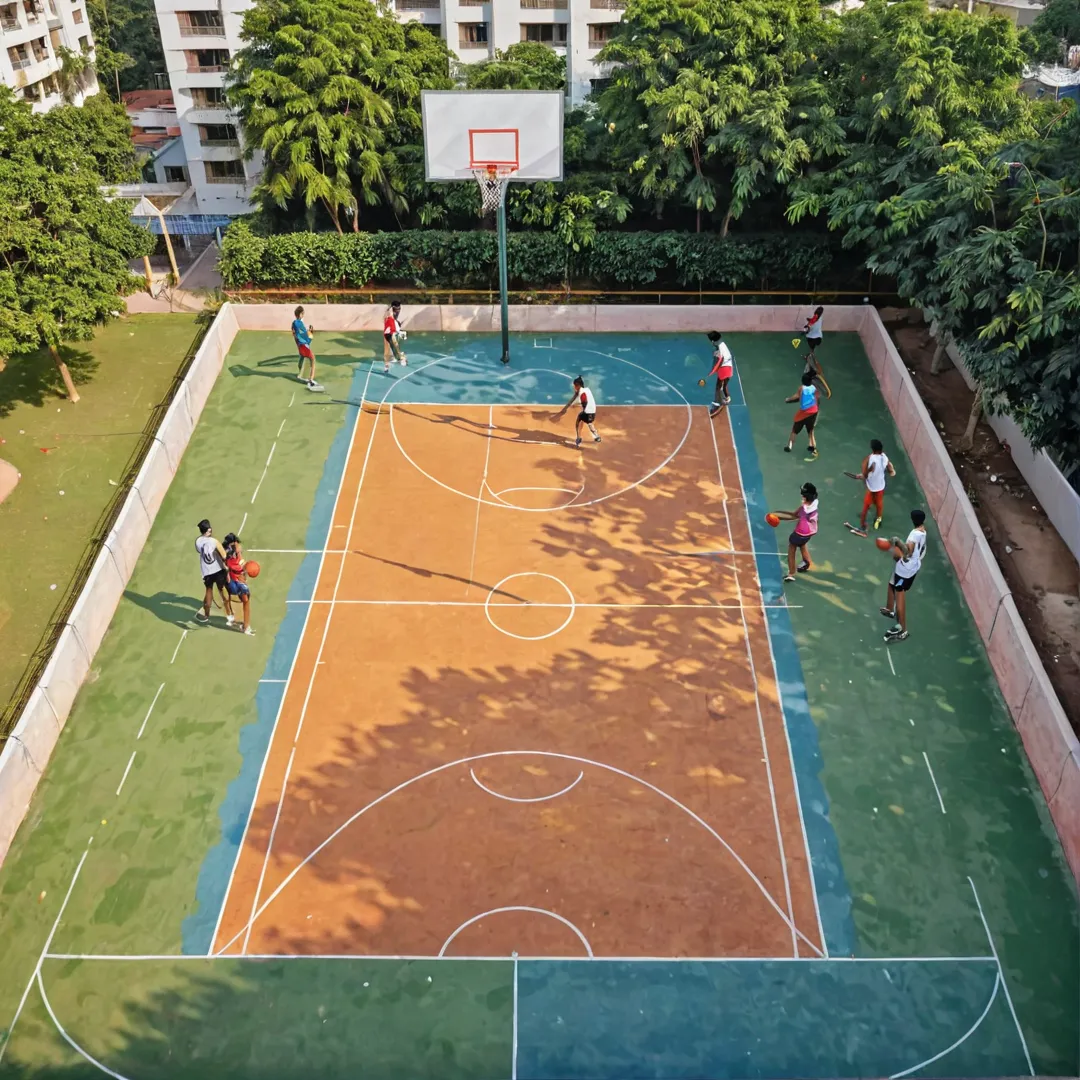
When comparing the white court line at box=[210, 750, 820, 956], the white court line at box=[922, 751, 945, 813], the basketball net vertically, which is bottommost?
the white court line at box=[210, 750, 820, 956]

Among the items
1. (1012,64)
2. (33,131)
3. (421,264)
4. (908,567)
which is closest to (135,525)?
(33,131)

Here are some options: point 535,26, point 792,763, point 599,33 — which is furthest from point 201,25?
point 792,763

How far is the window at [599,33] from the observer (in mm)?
33938

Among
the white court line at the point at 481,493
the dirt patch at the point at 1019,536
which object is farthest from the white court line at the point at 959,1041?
the white court line at the point at 481,493

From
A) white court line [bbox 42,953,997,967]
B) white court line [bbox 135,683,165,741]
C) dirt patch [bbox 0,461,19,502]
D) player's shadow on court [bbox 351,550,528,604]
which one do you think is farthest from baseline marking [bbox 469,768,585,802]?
dirt patch [bbox 0,461,19,502]

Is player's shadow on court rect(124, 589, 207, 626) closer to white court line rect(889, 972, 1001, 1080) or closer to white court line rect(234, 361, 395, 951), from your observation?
white court line rect(234, 361, 395, 951)

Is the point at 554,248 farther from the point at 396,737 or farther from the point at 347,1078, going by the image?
the point at 347,1078

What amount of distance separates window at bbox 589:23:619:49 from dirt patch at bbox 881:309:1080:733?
20.7m

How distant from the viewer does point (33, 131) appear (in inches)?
713

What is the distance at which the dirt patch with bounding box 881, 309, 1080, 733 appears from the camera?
13188mm

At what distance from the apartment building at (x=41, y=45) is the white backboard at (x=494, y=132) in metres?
30.2

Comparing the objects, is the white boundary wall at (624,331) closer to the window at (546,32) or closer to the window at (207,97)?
the window at (546,32)

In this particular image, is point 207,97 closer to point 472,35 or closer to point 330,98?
point 472,35

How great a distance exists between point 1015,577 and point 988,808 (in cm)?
451
